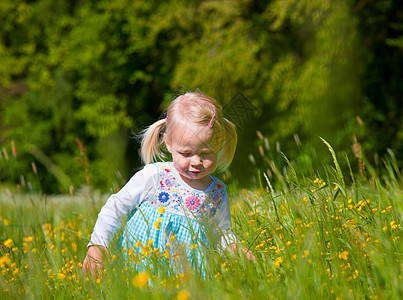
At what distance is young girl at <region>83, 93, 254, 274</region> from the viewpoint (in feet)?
8.68

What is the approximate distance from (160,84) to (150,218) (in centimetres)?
978

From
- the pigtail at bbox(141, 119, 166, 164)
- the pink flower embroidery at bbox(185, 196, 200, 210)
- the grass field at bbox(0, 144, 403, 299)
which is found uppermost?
the pigtail at bbox(141, 119, 166, 164)

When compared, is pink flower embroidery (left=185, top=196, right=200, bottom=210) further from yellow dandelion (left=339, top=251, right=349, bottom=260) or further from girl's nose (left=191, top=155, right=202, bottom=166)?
yellow dandelion (left=339, top=251, right=349, bottom=260)

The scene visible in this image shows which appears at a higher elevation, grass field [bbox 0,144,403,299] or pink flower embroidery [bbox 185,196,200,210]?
pink flower embroidery [bbox 185,196,200,210]

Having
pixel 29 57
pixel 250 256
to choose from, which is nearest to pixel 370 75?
pixel 29 57

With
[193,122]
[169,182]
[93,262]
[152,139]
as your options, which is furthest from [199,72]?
[93,262]

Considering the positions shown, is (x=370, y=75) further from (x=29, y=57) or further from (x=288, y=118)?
(x=29, y=57)

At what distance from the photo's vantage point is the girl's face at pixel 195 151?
2625 millimetres

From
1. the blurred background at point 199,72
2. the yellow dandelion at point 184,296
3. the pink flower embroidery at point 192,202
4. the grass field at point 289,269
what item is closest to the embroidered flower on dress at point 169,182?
the pink flower embroidery at point 192,202

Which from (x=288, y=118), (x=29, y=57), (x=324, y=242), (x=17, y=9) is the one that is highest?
(x=17, y=9)

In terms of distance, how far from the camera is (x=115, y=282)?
1.93 meters

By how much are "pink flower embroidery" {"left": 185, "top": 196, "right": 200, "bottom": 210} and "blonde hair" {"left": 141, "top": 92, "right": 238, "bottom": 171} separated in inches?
10.8

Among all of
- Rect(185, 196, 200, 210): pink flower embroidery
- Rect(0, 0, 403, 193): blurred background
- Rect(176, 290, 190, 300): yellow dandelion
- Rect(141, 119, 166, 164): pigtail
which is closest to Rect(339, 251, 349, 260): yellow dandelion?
Rect(176, 290, 190, 300): yellow dandelion

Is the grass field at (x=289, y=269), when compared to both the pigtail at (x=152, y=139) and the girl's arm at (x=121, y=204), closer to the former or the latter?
the girl's arm at (x=121, y=204)
